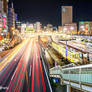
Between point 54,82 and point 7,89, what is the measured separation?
16.4 ft

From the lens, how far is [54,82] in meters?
15.4

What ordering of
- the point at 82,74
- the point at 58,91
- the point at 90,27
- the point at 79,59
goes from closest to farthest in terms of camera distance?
the point at 82,74, the point at 58,91, the point at 79,59, the point at 90,27

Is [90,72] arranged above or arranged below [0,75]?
above

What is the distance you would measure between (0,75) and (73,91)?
11469 millimetres

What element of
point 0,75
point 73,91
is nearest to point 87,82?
point 73,91

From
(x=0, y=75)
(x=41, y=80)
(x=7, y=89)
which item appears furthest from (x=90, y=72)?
(x=0, y=75)

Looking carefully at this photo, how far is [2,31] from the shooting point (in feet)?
240

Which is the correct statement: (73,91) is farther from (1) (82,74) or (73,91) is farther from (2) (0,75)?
(2) (0,75)

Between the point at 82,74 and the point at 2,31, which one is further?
the point at 2,31

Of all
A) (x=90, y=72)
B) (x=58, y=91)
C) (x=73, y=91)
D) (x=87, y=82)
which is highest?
(x=90, y=72)

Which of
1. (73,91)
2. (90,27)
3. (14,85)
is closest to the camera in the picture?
(73,91)

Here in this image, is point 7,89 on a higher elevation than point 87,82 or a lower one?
lower

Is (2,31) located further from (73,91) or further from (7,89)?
(73,91)

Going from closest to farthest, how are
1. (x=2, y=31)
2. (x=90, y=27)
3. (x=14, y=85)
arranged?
(x=14, y=85), (x=2, y=31), (x=90, y=27)
